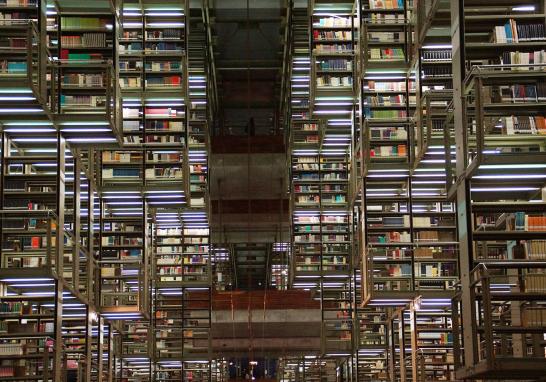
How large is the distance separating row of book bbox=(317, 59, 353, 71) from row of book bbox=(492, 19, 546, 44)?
5997mm

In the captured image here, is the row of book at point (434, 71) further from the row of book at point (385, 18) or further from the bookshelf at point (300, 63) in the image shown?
the bookshelf at point (300, 63)

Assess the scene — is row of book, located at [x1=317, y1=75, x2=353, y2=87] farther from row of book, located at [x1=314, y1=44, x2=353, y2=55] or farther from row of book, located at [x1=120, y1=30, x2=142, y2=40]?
row of book, located at [x1=120, y1=30, x2=142, y2=40]

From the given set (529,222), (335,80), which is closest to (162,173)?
(335,80)

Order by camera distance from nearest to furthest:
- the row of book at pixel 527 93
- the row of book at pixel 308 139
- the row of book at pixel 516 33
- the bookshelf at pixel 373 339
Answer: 1. the row of book at pixel 527 93
2. the row of book at pixel 516 33
3. the bookshelf at pixel 373 339
4. the row of book at pixel 308 139

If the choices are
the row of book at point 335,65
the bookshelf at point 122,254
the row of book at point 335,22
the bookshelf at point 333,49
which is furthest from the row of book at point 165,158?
the row of book at point 335,22

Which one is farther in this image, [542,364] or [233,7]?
[233,7]

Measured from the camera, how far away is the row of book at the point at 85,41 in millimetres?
10953

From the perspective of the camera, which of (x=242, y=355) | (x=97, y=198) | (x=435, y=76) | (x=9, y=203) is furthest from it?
(x=242, y=355)

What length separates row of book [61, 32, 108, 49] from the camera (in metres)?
11.0

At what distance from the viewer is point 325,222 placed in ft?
57.6

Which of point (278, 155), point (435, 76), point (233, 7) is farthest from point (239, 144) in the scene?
point (435, 76)

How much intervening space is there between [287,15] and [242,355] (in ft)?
32.6

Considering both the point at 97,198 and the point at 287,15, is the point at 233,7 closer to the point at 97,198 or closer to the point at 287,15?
the point at 287,15

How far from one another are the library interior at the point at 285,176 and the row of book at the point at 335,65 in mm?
36
